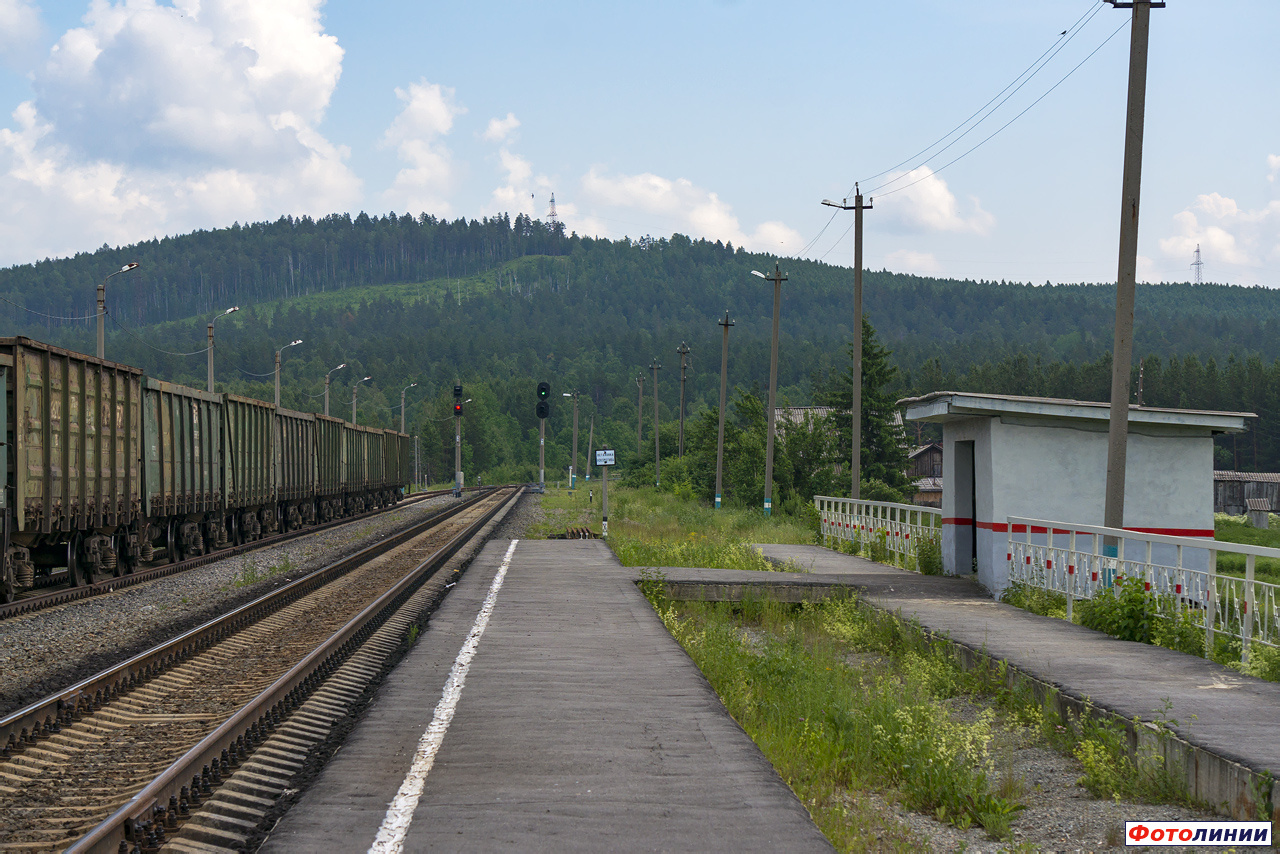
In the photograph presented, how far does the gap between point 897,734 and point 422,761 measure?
355cm

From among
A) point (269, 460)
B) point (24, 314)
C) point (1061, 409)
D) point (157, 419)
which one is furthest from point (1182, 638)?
point (24, 314)

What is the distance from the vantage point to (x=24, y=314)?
19325 cm

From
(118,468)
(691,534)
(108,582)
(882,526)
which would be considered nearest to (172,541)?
(118,468)

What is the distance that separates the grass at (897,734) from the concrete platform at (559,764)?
552mm

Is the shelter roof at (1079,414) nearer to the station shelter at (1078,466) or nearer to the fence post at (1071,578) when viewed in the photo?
the station shelter at (1078,466)

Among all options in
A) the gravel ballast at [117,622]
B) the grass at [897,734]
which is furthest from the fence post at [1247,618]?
the gravel ballast at [117,622]

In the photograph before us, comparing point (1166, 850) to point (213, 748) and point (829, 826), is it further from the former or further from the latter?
point (213, 748)

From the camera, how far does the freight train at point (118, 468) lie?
14.4 meters

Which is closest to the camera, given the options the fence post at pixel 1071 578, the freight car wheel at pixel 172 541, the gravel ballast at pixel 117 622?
the gravel ballast at pixel 117 622

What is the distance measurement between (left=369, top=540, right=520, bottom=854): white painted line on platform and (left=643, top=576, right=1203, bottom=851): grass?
2259mm

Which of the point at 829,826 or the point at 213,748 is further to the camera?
the point at 213,748

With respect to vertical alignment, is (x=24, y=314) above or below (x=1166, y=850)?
above

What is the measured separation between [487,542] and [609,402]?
14081 cm

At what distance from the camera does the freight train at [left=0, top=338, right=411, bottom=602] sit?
1438 centimetres
